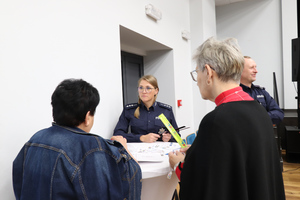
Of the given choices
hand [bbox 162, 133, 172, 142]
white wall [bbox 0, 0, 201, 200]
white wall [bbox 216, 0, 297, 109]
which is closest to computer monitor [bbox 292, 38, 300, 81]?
white wall [bbox 216, 0, 297, 109]

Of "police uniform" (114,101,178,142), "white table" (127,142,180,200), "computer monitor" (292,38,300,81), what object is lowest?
"white table" (127,142,180,200)

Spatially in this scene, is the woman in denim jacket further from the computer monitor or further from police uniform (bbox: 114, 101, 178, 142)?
the computer monitor

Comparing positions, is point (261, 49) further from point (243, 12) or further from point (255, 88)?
point (255, 88)

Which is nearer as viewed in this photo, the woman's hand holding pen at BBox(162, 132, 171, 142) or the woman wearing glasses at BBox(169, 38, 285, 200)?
the woman wearing glasses at BBox(169, 38, 285, 200)

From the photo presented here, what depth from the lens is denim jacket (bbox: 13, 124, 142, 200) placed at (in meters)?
0.91

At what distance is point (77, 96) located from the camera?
1.00m

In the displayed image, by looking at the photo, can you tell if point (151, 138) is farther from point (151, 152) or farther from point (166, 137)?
point (151, 152)

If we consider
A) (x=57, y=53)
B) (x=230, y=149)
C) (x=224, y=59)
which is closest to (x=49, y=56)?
(x=57, y=53)

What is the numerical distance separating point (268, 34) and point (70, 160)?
567cm

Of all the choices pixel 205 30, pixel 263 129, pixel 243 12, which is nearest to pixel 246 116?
pixel 263 129

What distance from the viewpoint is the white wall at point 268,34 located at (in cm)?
498

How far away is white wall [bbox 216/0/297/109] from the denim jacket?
17.1ft

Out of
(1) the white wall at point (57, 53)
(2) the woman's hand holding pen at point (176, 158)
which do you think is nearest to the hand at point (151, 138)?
(1) the white wall at point (57, 53)

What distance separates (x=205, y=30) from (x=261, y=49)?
1.88 metres
